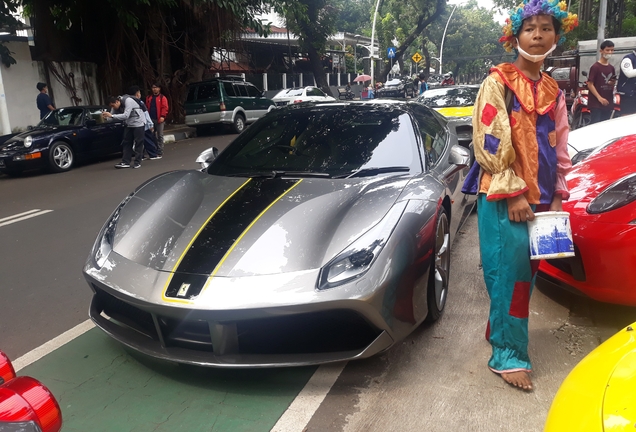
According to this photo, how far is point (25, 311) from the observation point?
12.5 feet

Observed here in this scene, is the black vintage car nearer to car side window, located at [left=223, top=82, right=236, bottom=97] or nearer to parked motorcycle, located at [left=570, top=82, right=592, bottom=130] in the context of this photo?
car side window, located at [left=223, top=82, right=236, bottom=97]

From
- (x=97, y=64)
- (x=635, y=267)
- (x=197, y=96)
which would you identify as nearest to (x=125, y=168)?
(x=197, y=96)

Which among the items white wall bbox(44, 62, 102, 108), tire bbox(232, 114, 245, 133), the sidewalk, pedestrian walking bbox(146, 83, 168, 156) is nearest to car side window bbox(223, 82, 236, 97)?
tire bbox(232, 114, 245, 133)

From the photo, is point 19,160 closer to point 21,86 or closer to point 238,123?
point 21,86

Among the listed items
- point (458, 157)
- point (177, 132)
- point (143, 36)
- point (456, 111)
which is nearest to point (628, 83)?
point (456, 111)

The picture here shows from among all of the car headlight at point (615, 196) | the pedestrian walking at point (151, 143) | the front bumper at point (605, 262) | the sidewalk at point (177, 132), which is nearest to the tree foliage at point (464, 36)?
the sidewalk at point (177, 132)

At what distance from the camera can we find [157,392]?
270cm

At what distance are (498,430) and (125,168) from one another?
9933 mm

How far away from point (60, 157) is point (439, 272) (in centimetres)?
964

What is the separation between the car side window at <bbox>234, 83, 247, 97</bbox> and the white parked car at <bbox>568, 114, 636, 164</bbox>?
13499 millimetres

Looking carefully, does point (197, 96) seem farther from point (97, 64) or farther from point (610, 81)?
point (610, 81)

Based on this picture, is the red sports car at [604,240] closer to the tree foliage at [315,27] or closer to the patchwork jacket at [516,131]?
the patchwork jacket at [516,131]

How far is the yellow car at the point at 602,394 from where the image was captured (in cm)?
134

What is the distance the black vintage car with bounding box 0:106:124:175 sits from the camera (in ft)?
33.4
